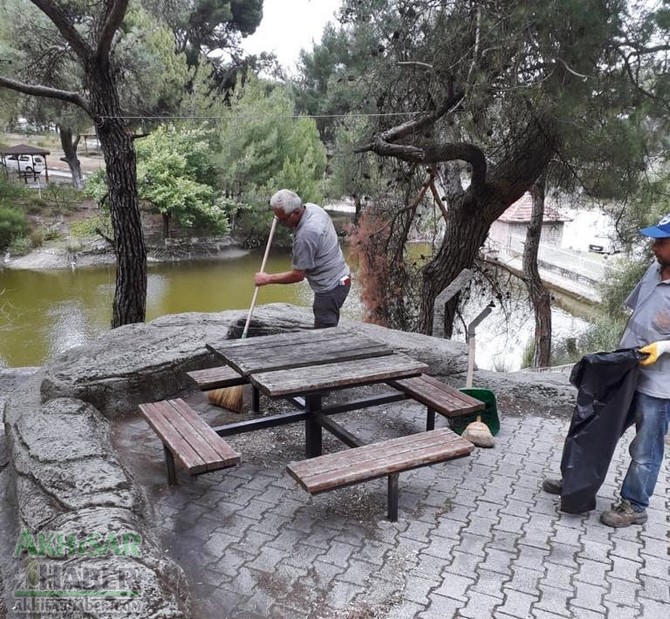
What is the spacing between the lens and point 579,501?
273 cm

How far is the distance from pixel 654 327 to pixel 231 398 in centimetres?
251

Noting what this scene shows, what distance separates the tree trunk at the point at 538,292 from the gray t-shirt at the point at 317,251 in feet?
20.0

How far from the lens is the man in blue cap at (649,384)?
8.20ft

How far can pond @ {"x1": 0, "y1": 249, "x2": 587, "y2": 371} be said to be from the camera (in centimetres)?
1198

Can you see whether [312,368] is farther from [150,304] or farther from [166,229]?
[166,229]

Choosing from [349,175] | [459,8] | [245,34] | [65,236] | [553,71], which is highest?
[245,34]

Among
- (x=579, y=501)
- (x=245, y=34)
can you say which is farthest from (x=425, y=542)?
(x=245, y=34)

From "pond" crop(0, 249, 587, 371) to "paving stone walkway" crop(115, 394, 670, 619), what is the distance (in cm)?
753

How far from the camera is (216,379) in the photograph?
3.46m

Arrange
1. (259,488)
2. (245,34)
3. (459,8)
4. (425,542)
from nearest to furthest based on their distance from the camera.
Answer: (425,542)
(259,488)
(459,8)
(245,34)

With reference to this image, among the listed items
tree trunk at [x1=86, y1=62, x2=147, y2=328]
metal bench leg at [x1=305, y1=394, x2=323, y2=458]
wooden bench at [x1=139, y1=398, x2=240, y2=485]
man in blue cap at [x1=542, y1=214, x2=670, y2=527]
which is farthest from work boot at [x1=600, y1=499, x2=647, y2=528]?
tree trunk at [x1=86, y1=62, x2=147, y2=328]

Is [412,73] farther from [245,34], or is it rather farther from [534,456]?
[245,34]

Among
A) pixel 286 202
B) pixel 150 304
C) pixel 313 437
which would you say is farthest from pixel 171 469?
pixel 150 304

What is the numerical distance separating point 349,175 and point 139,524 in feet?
22.4
